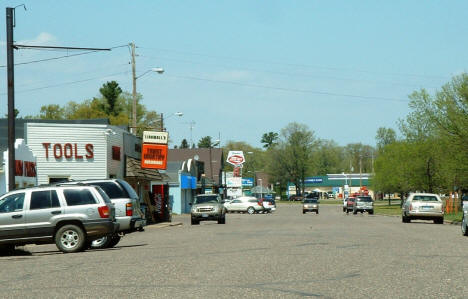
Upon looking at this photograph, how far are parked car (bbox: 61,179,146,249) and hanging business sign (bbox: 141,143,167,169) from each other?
22181mm

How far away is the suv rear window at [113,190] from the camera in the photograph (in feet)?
82.5

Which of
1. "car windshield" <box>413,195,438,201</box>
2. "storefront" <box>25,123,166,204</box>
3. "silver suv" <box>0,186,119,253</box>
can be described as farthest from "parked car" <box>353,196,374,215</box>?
"silver suv" <box>0,186,119,253</box>

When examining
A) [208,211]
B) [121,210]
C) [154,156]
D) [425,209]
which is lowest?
[425,209]

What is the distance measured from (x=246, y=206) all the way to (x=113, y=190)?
52602 mm

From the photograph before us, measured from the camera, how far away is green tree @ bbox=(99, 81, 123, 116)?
104 m

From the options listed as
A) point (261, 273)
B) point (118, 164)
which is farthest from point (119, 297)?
point (118, 164)

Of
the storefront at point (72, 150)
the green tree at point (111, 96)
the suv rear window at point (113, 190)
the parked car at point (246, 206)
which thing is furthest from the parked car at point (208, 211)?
the green tree at point (111, 96)

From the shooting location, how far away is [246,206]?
7744 centimetres

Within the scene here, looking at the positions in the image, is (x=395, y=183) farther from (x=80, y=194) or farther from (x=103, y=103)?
(x=80, y=194)

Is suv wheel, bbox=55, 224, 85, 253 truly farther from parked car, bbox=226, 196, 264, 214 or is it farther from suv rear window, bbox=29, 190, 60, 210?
parked car, bbox=226, 196, 264, 214

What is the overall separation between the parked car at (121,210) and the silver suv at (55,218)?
194cm

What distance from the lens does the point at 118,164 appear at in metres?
46.1

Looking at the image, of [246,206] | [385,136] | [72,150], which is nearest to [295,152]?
[385,136]

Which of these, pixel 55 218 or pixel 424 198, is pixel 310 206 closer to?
pixel 424 198
